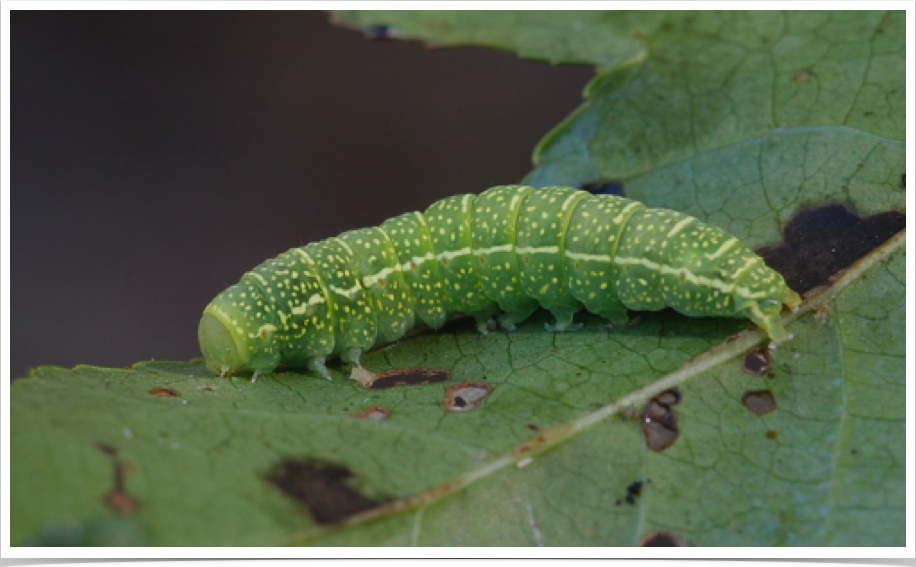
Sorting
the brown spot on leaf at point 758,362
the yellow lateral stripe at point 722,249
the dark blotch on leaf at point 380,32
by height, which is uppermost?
the dark blotch on leaf at point 380,32

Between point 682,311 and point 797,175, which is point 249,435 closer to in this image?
point 682,311

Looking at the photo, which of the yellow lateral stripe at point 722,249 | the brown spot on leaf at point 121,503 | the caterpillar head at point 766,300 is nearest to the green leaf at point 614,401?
the brown spot on leaf at point 121,503

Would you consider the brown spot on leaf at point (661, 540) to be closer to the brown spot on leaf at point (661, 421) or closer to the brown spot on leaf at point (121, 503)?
the brown spot on leaf at point (661, 421)

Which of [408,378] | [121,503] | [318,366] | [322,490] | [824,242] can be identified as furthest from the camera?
[318,366]

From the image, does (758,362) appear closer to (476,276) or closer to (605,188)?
(605,188)

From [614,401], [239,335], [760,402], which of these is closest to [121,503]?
[239,335]

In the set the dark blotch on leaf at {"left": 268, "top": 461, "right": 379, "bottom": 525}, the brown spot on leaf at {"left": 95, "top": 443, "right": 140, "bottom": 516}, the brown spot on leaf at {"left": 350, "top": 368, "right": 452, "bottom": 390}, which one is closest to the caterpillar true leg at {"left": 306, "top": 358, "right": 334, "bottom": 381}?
the brown spot on leaf at {"left": 350, "top": 368, "right": 452, "bottom": 390}
